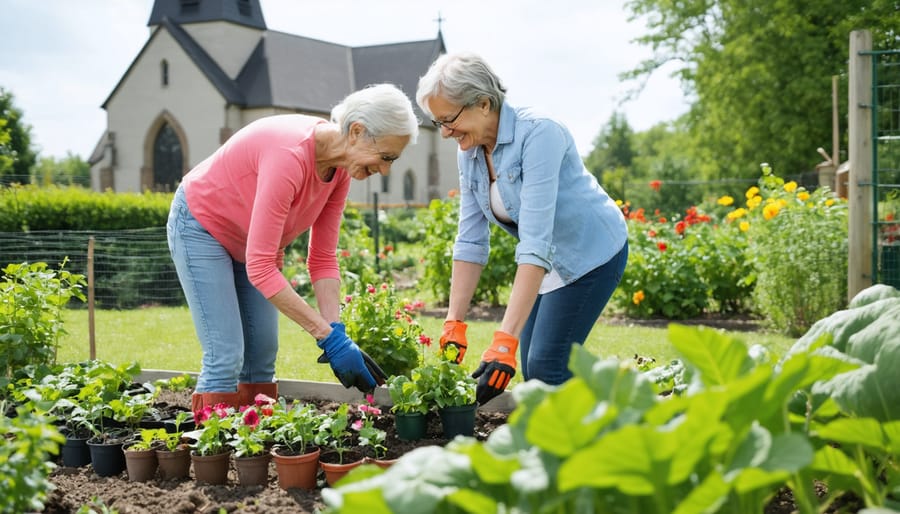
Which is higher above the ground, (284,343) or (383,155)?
(383,155)

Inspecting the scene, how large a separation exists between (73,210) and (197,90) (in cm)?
1942

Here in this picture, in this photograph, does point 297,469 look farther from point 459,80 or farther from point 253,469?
point 459,80

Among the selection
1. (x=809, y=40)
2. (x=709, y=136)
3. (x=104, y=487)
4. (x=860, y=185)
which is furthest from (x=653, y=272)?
(x=709, y=136)

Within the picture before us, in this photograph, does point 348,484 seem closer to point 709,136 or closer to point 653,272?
point 653,272

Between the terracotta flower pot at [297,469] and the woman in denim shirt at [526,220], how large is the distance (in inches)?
22.1

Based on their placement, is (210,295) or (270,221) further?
(210,295)

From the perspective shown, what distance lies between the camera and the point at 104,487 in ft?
8.44

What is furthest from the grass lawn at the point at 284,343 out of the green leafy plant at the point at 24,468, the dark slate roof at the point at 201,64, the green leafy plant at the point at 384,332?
the dark slate roof at the point at 201,64

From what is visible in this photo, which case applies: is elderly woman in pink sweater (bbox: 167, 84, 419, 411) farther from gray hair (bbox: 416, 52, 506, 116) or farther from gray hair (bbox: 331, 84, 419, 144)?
gray hair (bbox: 416, 52, 506, 116)

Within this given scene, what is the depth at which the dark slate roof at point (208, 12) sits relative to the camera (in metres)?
30.2

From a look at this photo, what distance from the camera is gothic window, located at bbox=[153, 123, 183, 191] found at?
3034 cm

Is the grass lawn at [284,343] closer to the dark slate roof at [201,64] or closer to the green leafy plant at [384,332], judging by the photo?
the green leafy plant at [384,332]

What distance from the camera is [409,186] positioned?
35.3 m

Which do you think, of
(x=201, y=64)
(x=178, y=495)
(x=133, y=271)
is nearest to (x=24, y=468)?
(x=178, y=495)
